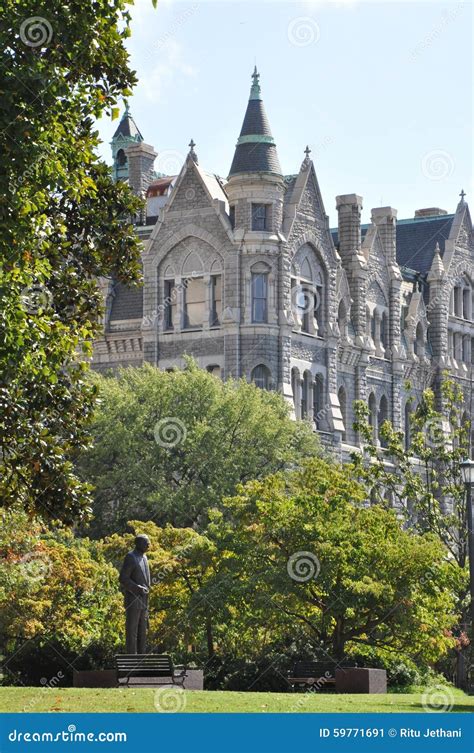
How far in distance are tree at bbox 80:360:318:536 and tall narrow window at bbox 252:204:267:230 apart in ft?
33.2

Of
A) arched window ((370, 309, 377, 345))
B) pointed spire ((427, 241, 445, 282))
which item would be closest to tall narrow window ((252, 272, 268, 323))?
arched window ((370, 309, 377, 345))

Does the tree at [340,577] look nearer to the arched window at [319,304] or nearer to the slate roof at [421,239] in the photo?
the arched window at [319,304]

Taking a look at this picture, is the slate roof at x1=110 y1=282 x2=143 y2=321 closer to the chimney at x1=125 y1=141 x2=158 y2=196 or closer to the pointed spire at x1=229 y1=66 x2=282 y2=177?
the chimney at x1=125 y1=141 x2=158 y2=196

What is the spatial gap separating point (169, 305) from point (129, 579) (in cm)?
4087

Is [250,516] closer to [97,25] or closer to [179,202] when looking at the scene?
[97,25]

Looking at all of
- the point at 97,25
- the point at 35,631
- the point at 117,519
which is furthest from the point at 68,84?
the point at 117,519

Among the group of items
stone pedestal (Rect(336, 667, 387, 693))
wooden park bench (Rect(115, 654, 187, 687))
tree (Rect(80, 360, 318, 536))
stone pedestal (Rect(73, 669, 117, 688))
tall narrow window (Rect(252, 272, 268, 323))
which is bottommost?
stone pedestal (Rect(336, 667, 387, 693))

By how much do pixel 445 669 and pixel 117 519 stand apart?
12.0 meters

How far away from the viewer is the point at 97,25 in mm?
24641

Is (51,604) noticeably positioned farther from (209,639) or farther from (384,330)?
(384,330)

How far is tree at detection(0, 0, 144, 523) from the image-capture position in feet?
75.3

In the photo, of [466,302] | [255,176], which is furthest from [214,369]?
[466,302]

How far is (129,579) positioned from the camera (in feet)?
102

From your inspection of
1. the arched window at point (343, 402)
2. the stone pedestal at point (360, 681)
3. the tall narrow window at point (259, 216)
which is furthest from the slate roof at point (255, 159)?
the stone pedestal at point (360, 681)
